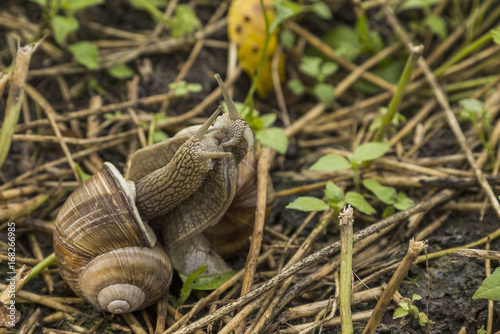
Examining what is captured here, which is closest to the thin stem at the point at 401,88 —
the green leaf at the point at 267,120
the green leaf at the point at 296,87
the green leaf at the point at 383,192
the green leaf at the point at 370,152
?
the green leaf at the point at 370,152

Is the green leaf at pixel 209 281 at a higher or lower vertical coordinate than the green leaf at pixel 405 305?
lower

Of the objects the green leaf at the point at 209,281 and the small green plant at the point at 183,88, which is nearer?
the green leaf at the point at 209,281

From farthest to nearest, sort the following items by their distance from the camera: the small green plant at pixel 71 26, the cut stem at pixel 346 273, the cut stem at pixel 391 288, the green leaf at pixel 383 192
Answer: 1. the small green plant at pixel 71 26
2. the green leaf at pixel 383 192
3. the cut stem at pixel 346 273
4. the cut stem at pixel 391 288

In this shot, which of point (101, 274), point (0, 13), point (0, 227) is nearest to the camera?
point (101, 274)

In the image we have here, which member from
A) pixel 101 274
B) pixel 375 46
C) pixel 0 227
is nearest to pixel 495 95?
pixel 375 46

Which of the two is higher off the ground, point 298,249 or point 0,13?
point 0,13

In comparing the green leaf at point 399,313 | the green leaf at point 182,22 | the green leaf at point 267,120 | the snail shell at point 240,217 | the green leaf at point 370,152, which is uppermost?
the green leaf at point 182,22

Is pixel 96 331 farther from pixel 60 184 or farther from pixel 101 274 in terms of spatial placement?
pixel 60 184

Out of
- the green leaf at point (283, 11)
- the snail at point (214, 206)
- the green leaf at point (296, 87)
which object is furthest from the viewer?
the green leaf at point (296, 87)

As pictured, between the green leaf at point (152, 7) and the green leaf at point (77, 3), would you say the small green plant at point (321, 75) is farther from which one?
the green leaf at point (77, 3)
